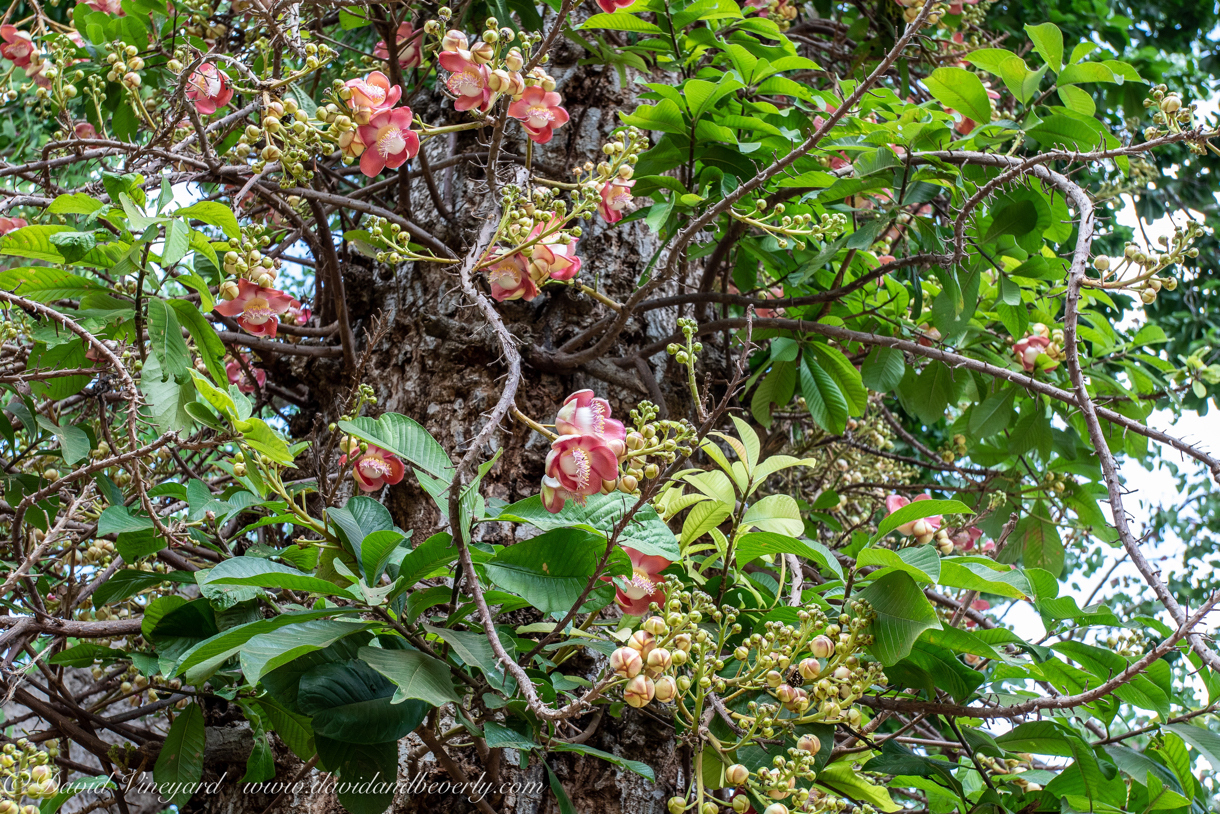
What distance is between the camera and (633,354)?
1.64 m

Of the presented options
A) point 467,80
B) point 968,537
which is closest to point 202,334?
point 467,80

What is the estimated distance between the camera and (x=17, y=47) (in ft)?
5.76

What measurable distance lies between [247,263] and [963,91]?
112 cm

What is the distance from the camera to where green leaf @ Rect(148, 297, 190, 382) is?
1.01 m

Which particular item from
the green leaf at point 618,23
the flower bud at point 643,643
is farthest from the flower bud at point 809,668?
the green leaf at point 618,23

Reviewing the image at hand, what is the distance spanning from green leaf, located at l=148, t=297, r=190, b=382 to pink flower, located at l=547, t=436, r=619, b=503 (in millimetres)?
459

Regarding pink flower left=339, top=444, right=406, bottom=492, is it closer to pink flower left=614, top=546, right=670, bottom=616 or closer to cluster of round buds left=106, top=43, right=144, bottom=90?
pink flower left=614, top=546, right=670, bottom=616

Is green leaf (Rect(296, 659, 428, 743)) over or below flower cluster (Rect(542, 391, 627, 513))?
below

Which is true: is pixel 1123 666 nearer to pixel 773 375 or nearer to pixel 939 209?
pixel 773 375

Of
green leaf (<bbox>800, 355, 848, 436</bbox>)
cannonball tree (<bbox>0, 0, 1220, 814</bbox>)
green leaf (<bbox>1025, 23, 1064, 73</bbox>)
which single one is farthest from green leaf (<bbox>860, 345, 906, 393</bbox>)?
green leaf (<bbox>1025, 23, 1064, 73</bbox>)

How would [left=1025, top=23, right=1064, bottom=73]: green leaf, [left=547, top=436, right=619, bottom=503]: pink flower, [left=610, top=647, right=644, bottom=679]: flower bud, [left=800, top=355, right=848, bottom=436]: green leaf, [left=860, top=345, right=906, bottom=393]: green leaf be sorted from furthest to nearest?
1. [left=860, top=345, right=906, bottom=393]: green leaf
2. [left=800, top=355, right=848, bottom=436]: green leaf
3. [left=1025, top=23, right=1064, bottom=73]: green leaf
4. [left=547, top=436, right=619, bottom=503]: pink flower
5. [left=610, top=647, right=644, bottom=679]: flower bud

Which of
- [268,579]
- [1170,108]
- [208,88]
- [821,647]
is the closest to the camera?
[268,579]

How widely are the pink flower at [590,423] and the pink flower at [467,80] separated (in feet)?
1.49

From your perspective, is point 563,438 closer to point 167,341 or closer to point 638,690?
point 638,690
